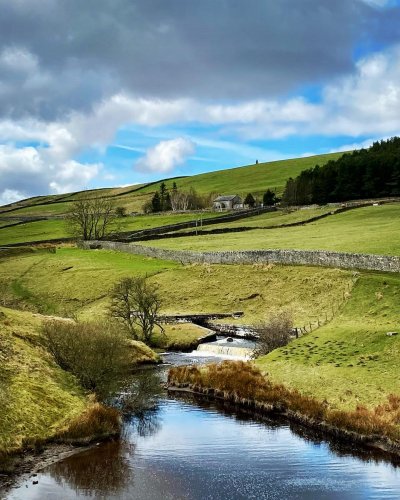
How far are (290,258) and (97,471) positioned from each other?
5145 centimetres

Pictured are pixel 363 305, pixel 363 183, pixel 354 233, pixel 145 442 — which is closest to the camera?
pixel 145 442

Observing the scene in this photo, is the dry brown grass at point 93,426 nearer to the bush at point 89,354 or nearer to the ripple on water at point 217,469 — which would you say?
the ripple on water at point 217,469

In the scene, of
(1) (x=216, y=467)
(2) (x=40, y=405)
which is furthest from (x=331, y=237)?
(1) (x=216, y=467)

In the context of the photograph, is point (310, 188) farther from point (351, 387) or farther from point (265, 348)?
point (351, 387)

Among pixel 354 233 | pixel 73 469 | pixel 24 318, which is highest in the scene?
pixel 354 233

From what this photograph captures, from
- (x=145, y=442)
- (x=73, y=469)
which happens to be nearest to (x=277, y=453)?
(x=145, y=442)

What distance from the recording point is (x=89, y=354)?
40.5 metres

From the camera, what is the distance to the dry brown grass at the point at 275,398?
110 ft

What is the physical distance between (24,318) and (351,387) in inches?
1092

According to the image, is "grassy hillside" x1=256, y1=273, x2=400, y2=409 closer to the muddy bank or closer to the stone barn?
the muddy bank

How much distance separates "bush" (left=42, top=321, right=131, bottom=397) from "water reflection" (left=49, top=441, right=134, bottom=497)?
24.1 ft

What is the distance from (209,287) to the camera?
79.4m

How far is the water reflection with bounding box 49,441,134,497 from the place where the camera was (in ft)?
93.5

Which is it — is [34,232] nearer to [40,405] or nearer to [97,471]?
[40,405]
